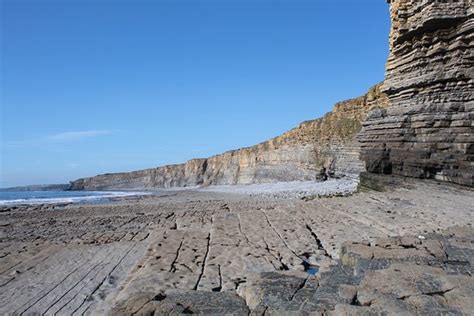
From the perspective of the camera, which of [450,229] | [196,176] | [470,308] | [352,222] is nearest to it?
[470,308]

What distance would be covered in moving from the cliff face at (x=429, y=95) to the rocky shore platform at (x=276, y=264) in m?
0.82

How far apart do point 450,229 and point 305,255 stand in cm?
249

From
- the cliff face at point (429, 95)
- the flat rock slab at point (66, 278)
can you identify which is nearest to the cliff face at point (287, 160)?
the cliff face at point (429, 95)

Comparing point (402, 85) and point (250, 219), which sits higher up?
point (402, 85)

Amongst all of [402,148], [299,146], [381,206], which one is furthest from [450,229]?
[299,146]

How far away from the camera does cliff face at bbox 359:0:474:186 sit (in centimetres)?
1163

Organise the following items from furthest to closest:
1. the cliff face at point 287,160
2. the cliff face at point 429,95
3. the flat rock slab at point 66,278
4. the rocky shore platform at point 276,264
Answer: the cliff face at point 287,160, the cliff face at point 429,95, the flat rock slab at point 66,278, the rocky shore platform at point 276,264

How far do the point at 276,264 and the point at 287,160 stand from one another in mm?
38188

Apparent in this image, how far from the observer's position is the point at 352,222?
31.2 feet

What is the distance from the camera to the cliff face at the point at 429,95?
38.2 feet

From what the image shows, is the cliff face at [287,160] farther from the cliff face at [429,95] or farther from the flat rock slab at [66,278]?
the flat rock slab at [66,278]

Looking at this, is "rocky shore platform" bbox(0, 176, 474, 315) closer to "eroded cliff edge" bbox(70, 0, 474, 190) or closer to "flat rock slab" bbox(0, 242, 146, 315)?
"flat rock slab" bbox(0, 242, 146, 315)

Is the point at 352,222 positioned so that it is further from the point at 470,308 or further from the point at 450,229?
the point at 470,308

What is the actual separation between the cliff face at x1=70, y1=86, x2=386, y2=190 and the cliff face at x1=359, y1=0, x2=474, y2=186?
42.5 feet
